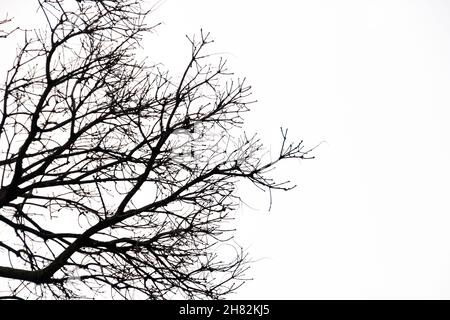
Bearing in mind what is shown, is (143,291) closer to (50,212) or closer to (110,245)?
(110,245)

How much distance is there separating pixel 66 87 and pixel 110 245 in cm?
Result: 234

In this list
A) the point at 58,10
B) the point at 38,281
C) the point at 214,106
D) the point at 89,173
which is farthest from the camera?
the point at 89,173

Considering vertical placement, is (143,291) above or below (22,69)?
below

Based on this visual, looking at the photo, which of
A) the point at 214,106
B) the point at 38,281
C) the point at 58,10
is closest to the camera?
the point at 38,281

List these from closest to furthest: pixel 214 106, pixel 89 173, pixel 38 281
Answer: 1. pixel 38 281
2. pixel 214 106
3. pixel 89 173

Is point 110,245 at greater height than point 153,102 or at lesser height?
lesser
